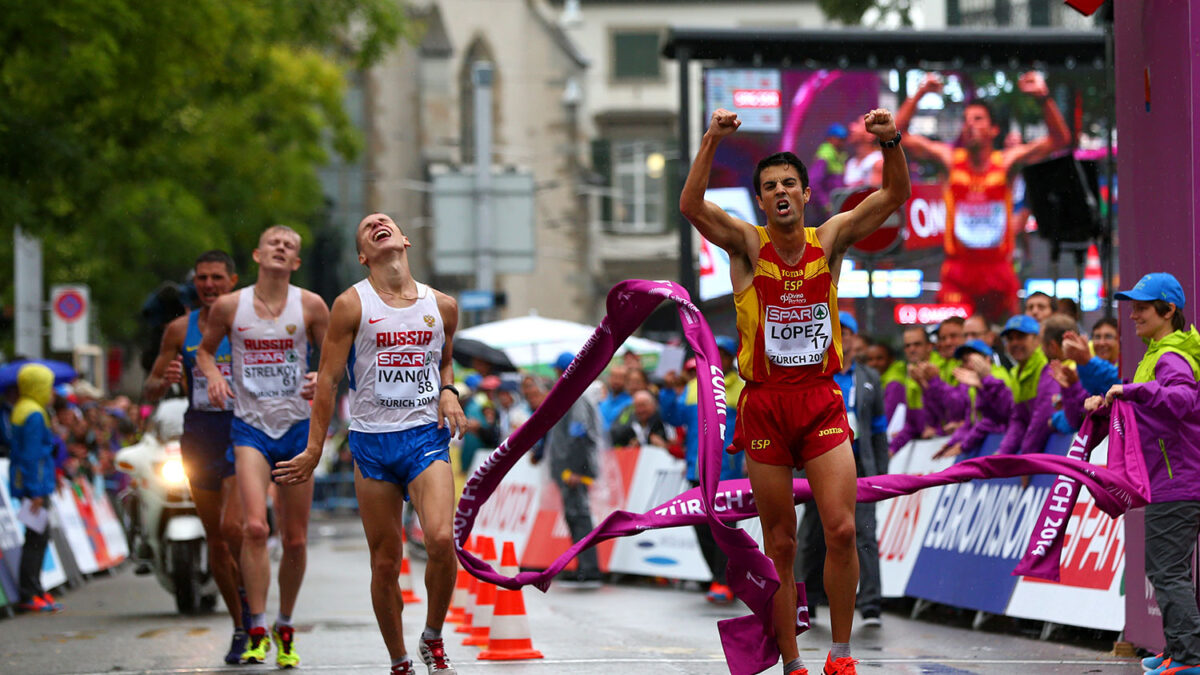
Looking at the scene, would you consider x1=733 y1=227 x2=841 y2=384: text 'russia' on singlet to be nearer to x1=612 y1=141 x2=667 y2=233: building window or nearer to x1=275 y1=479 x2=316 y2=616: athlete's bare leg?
x1=275 y1=479 x2=316 y2=616: athlete's bare leg

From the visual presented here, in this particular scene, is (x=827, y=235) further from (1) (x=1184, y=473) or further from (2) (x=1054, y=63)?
(2) (x=1054, y=63)

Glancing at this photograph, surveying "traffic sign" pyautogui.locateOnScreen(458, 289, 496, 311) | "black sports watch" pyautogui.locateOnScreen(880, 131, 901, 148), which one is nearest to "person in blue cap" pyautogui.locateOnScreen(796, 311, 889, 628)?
"black sports watch" pyautogui.locateOnScreen(880, 131, 901, 148)

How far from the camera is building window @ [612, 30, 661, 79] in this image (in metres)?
64.8

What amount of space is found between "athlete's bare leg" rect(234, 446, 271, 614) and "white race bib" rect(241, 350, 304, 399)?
0.34 meters

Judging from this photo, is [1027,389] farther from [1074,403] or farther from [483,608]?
[483,608]

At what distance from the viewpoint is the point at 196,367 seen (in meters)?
10.7

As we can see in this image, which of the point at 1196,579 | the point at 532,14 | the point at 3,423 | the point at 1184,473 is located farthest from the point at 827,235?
the point at 532,14

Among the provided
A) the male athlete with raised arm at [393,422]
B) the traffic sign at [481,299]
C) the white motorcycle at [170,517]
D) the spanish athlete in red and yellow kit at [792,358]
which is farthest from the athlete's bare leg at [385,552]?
the traffic sign at [481,299]

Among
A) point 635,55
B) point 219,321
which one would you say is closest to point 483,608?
point 219,321

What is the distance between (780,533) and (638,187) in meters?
56.1

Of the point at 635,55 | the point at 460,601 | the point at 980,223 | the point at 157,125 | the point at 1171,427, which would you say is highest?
the point at 635,55

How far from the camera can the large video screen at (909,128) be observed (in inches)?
858

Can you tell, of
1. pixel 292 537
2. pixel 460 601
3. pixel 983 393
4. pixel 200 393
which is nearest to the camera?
pixel 292 537

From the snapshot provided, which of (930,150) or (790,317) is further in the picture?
(930,150)
